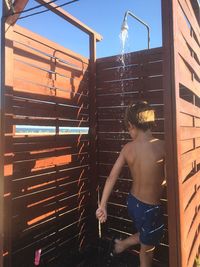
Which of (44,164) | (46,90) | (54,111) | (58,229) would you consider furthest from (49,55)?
(58,229)

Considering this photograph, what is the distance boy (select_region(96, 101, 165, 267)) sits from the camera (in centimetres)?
304

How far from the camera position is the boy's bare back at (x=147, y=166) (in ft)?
9.89

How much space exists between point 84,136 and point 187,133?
1821mm

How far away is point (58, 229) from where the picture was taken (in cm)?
390

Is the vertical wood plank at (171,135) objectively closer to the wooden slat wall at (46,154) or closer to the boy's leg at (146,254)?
the boy's leg at (146,254)

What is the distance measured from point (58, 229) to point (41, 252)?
37 cm

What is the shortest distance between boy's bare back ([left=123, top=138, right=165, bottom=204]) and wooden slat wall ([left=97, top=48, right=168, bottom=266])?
840 millimetres

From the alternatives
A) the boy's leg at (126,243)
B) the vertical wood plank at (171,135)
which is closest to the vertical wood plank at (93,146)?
the boy's leg at (126,243)

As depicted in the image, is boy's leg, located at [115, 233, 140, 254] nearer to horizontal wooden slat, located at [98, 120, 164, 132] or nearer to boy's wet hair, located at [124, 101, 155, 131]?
boy's wet hair, located at [124, 101, 155, 131]

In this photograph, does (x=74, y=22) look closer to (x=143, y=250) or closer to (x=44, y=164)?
(x=44, y=164)

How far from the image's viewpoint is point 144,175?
3.07 m

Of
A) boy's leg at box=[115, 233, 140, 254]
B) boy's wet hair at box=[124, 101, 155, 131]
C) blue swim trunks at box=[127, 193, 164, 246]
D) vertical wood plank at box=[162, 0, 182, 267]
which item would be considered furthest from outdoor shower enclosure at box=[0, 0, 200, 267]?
boy's leg at box=[115, 233, 140, 254]

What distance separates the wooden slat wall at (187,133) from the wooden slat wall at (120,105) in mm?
478

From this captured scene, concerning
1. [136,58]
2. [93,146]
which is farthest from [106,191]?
[136,58]
